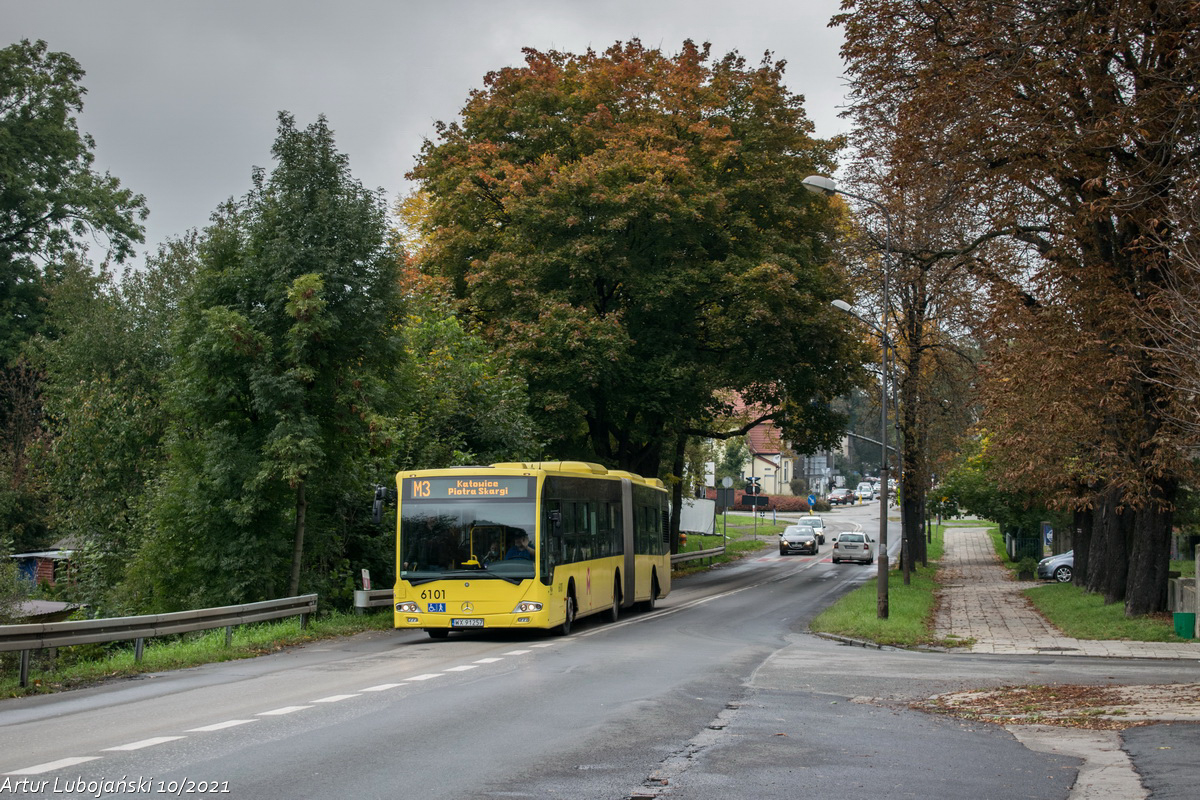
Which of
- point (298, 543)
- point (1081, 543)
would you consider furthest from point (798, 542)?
point (298, 543)

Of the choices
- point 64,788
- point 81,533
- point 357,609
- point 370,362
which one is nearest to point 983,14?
point 370,362

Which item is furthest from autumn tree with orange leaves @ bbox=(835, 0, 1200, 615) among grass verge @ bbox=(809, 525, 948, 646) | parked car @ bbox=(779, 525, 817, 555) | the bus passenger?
parked car @ bbox=(779, 525, 817, 555)

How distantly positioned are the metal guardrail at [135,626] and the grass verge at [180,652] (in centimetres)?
26

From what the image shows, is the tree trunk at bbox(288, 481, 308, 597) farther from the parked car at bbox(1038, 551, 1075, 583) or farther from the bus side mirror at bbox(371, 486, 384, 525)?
the parked car at bbox(1038, 551, 1075, 583)

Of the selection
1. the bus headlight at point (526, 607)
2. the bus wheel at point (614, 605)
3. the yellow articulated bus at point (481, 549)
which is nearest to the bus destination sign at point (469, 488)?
the yellow articulated bus at point (481, 549)

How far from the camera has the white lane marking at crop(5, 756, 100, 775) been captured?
25.1ft

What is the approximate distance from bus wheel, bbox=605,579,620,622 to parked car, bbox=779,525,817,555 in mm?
42554

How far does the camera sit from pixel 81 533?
111ft

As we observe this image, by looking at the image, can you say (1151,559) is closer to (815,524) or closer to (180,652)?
(180,652)

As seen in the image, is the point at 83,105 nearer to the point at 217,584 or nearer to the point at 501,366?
the point at 501,366

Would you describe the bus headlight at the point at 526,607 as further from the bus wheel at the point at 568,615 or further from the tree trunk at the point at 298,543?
the tree trunk at the point at 298,543

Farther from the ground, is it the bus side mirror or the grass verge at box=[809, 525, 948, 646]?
the bus side mirror

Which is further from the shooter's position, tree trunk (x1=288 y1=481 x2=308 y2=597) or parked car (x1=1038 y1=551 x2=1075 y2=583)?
parked car (x1=1038 y1=551 x2=1075 y2=583)

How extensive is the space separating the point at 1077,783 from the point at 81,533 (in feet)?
104
